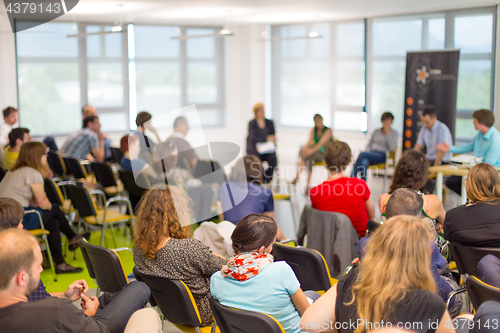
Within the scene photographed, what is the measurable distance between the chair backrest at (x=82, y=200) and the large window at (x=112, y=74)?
14.7ft

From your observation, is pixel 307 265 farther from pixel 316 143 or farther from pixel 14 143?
pixel 316 143

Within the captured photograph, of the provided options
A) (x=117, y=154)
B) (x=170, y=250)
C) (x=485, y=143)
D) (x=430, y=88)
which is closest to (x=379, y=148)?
(x=430, y=88)

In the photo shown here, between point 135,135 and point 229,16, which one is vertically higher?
point 229,16

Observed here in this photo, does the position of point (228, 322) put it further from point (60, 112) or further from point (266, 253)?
point (60, 112)

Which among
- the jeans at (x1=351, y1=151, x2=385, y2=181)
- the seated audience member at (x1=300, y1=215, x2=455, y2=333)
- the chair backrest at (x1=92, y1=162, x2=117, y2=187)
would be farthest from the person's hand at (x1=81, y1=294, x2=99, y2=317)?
the jeans at (x1=351, y1=151, x2=385, y2=181)

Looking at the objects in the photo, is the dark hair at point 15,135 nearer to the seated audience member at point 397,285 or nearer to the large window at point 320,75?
the seated audience member at point 397,285

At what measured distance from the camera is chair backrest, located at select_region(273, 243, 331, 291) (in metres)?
2.46

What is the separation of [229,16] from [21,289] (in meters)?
Answer: 7.37

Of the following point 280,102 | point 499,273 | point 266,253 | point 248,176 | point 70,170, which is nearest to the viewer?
point 266,253

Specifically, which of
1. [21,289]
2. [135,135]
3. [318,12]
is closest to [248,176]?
[135,135]

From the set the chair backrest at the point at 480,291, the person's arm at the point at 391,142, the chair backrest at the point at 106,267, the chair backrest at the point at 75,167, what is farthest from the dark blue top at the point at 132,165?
the person's arm at the point at 391,142

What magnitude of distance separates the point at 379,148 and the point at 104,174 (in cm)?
410

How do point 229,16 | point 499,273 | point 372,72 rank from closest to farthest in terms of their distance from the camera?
point 499,273
point 229,16
point 372,72

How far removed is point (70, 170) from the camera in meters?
5.54
